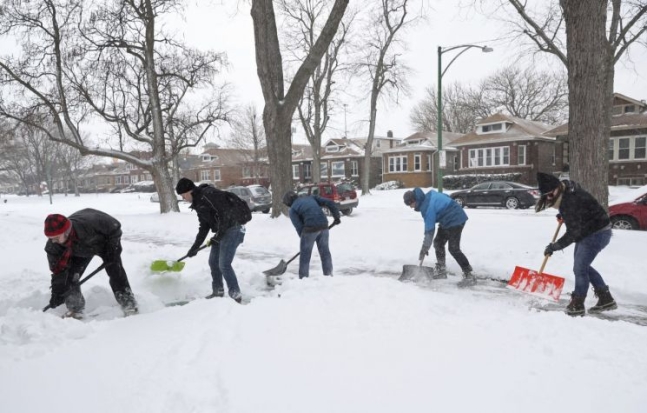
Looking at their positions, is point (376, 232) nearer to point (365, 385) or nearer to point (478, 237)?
point (478, 237)

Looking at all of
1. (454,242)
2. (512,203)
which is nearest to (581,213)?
(454,242)

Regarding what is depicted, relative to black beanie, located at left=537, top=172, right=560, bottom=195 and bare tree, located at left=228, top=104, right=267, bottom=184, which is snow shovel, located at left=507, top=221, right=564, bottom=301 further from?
bare tree, located at left=228, top=104, right=267, bottom=184

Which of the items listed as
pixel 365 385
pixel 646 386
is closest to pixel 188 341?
pixel 365 385

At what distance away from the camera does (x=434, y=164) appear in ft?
118

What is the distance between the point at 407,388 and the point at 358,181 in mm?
39077

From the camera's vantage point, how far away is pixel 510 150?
101 ft

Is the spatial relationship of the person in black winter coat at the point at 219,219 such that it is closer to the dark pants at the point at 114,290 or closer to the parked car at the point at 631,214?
the dark pants at the point at 114,290

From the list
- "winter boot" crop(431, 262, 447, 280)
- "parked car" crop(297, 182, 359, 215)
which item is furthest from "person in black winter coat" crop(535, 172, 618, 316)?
"parked car" crop(297, 182, 359, 215)

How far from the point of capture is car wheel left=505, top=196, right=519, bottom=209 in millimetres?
18406

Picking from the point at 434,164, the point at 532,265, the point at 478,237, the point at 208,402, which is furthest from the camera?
the point at 434,164

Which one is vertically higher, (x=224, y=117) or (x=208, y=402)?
(x=224, y=117)

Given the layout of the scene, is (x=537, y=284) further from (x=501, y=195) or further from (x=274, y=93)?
(x=501, y=195)

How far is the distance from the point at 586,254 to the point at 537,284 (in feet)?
2.61

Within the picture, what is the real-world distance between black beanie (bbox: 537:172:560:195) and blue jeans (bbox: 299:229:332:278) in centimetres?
287
